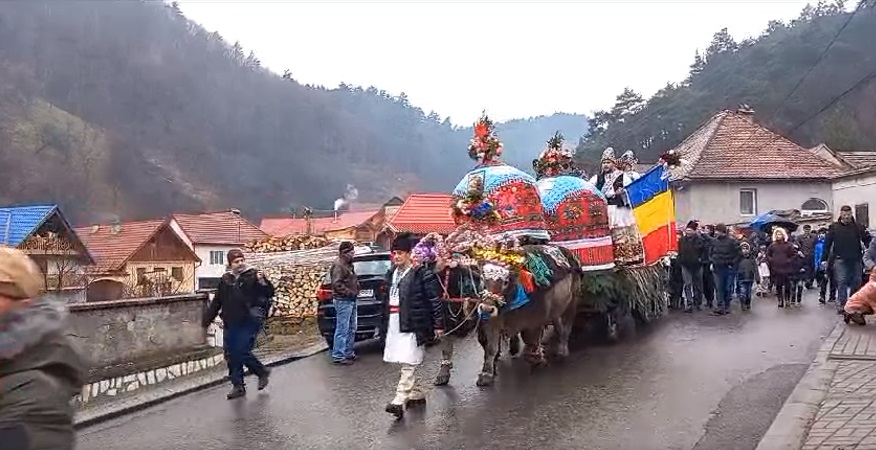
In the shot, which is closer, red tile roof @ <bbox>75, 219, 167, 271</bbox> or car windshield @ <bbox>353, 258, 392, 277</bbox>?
car windshield @ <bbox>353, 258, 392, 277</bbox>

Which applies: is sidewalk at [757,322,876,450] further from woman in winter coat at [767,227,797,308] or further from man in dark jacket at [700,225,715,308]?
woman in winter coat at [767,227,797,308]

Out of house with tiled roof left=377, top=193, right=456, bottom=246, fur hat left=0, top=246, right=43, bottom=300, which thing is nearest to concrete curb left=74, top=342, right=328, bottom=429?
fur hat left=0, top=246, right=43, bottom=300

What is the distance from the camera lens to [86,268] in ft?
111

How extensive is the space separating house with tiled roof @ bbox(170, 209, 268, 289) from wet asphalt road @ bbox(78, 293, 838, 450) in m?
44.6

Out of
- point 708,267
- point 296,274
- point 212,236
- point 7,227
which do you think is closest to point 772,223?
point 708,267

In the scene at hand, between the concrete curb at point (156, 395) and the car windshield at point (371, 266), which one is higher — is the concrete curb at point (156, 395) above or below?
below

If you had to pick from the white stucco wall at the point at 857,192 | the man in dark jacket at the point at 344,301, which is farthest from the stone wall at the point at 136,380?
the white stucco wall at the point at 857,192

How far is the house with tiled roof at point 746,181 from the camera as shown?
4209 cm

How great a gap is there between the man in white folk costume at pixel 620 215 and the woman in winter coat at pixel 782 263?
451cm

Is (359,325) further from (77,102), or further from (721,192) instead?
(77,102)

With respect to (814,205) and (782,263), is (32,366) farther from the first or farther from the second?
(814,205)

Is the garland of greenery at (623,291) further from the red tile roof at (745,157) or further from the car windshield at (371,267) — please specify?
the red tile roof at (745,157)

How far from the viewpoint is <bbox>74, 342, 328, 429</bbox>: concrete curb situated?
951 centimetres

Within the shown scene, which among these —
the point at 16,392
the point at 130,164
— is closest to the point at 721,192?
the point at 16,392
